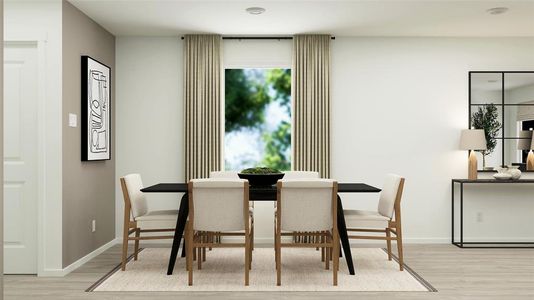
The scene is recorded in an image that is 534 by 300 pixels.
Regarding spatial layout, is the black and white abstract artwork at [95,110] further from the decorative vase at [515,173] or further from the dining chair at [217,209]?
the decorative vase at [515,173]

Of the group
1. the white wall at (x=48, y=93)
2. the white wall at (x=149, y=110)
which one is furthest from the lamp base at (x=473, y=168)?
the white wall at (x=48, y=93)

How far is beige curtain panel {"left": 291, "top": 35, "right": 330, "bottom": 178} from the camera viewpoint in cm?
639

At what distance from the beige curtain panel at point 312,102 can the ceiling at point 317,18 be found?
0.24m

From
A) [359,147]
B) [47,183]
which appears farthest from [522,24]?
[47,183]

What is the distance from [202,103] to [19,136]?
2.17m

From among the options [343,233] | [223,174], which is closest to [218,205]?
[343,233]

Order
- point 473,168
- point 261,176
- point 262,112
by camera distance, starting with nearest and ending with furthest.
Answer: point 261,176 < point 473,168 < point 262,112

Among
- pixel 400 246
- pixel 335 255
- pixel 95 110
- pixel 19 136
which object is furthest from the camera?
pixel 95 110

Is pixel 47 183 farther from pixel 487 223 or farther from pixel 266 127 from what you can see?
pixel 266 127

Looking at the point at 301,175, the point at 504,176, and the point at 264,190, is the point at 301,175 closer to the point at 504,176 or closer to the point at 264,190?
the point at 264,190

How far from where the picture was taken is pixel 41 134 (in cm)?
478

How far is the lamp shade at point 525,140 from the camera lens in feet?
21.1

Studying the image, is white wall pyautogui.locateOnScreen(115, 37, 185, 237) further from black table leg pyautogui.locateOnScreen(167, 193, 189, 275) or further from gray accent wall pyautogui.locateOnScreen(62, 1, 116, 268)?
black table leg pyautogui.locateOnScreen(167, 193, 189, 275)

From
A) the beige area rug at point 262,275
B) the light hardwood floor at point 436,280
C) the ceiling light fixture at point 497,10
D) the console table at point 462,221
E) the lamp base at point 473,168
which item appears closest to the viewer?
the light hardwood floor at point 436,280
